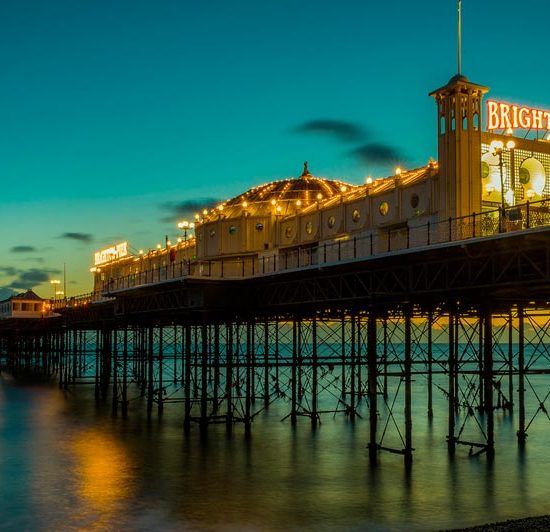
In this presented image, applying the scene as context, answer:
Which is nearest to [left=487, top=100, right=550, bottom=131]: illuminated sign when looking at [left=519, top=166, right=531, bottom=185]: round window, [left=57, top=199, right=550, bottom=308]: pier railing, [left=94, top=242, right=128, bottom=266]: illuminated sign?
[left=519, top=166, right=531, bottom=185]: round window

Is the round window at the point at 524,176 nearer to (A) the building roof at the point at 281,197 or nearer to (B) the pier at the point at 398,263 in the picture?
(B) the pier at the point at 398,263

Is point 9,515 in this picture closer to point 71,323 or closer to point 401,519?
point 401,519

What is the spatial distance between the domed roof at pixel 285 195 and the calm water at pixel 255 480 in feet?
51.9

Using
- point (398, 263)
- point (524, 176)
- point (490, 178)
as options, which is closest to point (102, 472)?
point (398, 263)

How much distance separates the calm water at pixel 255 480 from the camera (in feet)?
81.5

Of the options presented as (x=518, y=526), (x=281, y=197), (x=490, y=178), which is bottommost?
(x=518, y=526)

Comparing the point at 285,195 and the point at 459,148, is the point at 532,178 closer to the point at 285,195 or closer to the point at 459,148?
the point at 459,148

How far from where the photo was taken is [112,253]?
324ft

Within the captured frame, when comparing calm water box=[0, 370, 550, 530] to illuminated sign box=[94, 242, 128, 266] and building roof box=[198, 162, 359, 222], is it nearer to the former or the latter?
building roof box=[198, 162, 359, 222]

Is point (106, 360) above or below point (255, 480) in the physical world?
above

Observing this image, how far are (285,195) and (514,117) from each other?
22.5 m

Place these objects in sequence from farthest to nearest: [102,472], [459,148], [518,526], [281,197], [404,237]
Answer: [281,197]
[404,237]
[459,148]
[102,472]
[518,526]

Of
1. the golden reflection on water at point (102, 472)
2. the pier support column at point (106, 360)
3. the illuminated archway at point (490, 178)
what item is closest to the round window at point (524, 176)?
the illuminated archway at point (490, 178)

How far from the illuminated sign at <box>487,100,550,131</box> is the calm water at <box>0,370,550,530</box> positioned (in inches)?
577
